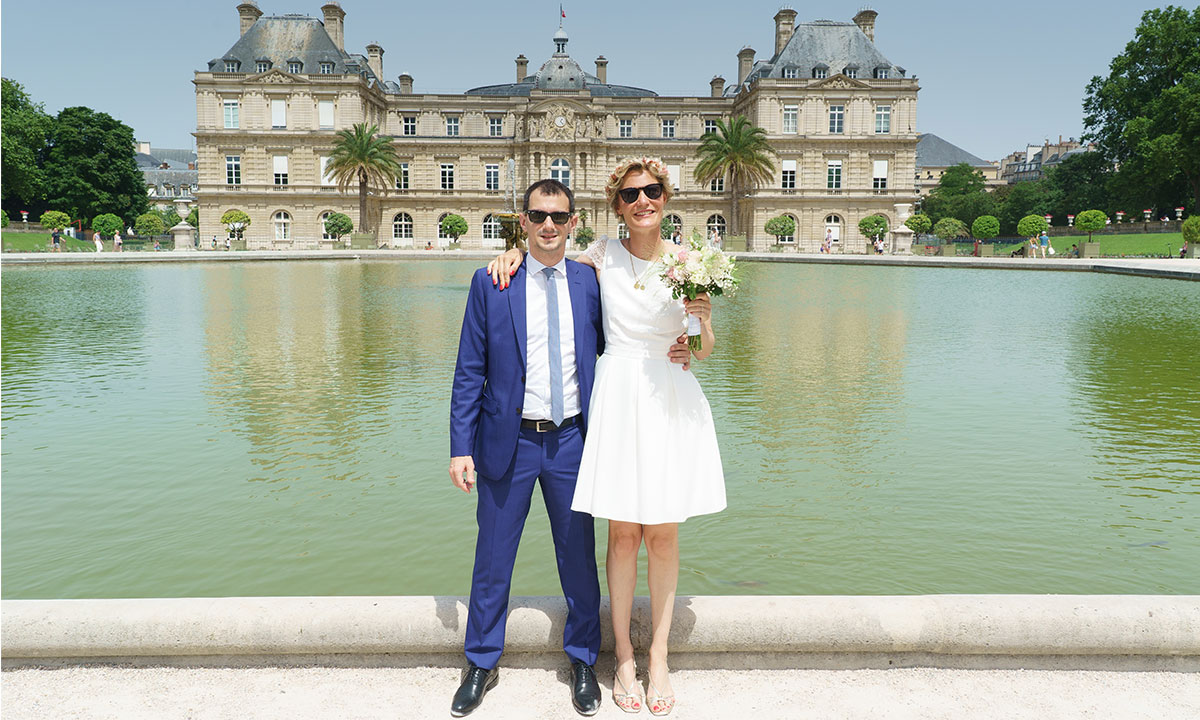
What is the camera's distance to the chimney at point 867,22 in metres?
63.0

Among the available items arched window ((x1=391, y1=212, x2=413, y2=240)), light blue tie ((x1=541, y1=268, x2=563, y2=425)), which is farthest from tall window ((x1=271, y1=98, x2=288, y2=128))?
light blue tie ((x1=541, y1=268, x2=563, y2=425))

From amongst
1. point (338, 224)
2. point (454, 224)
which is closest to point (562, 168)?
point (454, 224)

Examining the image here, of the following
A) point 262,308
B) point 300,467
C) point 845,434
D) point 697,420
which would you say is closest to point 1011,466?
point 845,434

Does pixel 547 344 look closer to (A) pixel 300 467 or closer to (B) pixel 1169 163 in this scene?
(A) pixel 300 467

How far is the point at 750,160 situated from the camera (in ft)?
183

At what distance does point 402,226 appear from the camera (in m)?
65.2

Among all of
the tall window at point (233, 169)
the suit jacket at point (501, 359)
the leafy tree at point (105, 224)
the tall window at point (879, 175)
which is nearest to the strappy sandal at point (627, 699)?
the suit jacket at point (501, 359)

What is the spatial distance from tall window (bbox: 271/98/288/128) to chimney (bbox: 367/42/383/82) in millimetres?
11134

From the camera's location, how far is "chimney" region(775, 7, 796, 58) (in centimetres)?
6259

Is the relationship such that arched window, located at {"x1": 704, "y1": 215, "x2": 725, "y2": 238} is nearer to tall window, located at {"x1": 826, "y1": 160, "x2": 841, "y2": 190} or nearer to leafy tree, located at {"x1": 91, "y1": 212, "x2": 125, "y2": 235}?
tall window, located at {"x1": 826, "y1": 160, "x2": 841, "y2": 190}

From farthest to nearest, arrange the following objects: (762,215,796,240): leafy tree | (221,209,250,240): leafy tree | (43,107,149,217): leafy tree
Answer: (43,107,149,217): leafy tree, (221,209,250,240): leafy tree, (762,215,796,240): leafy tree

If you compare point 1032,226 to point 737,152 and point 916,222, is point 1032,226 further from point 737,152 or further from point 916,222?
point 737,152

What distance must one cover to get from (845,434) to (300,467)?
16.3 ft

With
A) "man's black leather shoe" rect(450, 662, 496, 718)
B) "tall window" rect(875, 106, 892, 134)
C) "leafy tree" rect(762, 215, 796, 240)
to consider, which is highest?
"tall window" rect(875, 106, 892, 134)
